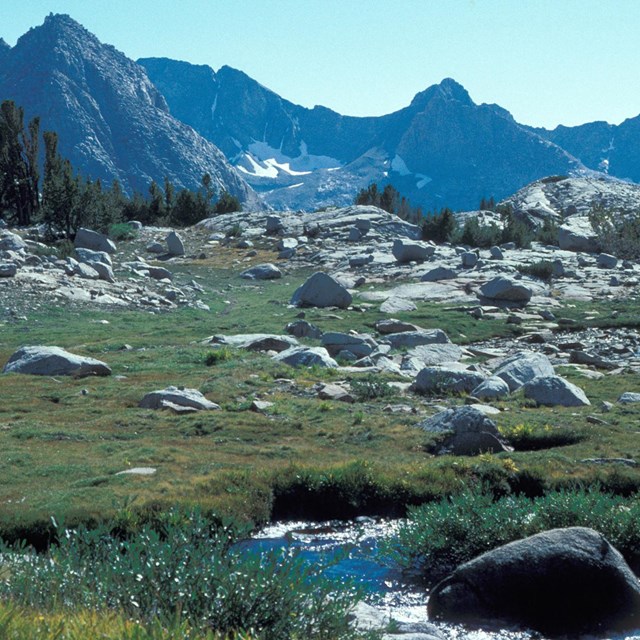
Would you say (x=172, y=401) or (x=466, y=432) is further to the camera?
(x=172, y=401)

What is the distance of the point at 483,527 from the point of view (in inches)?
533

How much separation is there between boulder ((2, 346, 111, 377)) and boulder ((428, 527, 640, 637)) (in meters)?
17.9

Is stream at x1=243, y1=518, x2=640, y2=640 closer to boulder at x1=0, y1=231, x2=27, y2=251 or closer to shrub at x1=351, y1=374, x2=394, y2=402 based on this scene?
shrub at x1=351, y1=374, x2=394, y2=402

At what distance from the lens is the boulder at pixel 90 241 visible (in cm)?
6388

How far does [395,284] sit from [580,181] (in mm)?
82121

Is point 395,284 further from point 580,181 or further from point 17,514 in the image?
point 580,181

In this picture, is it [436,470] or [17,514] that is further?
[436,470]

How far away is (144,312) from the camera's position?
1764 inches

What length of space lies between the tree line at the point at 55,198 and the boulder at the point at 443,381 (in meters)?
49.6

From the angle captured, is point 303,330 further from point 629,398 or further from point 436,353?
point 629,398

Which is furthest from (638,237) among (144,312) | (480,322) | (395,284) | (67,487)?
(67,487)

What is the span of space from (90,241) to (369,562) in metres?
54.1

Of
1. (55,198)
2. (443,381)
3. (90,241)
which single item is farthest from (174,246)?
(443,381)

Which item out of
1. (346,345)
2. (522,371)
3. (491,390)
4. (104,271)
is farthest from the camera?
(104,271)
